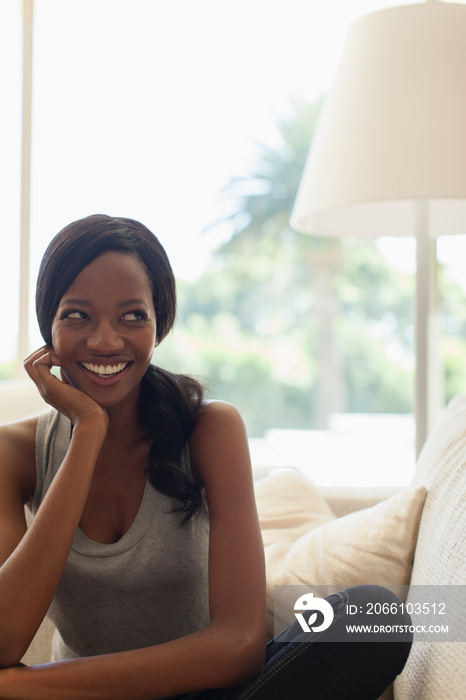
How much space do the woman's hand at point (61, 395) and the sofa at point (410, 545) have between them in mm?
466

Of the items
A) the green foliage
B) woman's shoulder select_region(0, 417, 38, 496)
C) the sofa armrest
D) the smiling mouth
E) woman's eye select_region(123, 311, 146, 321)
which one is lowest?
the green foliage

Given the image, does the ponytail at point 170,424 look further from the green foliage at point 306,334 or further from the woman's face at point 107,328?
the green foliage at point 306,334

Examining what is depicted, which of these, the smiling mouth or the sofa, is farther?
the smiling mouth

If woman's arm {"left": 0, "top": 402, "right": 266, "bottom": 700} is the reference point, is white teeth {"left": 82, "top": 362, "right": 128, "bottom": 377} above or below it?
above

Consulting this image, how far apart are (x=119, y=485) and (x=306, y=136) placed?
26.2 feet

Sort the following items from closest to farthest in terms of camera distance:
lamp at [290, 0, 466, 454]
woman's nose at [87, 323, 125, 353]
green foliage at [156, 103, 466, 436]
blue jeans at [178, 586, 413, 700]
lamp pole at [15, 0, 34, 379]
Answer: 1. blue jeans at [178, 586, 413, 700]
2. woman's nose at [87, 323, 125, 353]
3. lamp at [290, 0, 466, 454]
4. lamp pole at [15, 0, 34, 379]
5. green foliage at [156, 103, 466, 436]

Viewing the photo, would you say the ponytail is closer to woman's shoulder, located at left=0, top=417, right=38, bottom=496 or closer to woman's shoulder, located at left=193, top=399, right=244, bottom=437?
woman's shoulder, located at left=193, top=399, right=244, bottom=437

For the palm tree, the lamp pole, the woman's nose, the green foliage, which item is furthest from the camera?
the green foliage

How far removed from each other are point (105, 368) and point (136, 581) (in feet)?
1.19

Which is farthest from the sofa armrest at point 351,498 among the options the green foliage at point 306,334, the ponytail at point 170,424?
the green foliage at point 306,334

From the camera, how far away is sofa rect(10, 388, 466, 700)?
95cm

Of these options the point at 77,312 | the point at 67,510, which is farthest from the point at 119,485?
the point at 77,312

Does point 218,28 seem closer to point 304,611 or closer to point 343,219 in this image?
point 343,219

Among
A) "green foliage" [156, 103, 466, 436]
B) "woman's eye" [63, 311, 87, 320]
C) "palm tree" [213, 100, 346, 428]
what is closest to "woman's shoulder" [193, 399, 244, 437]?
"woman's eye" [63, 311, 87, 320]
